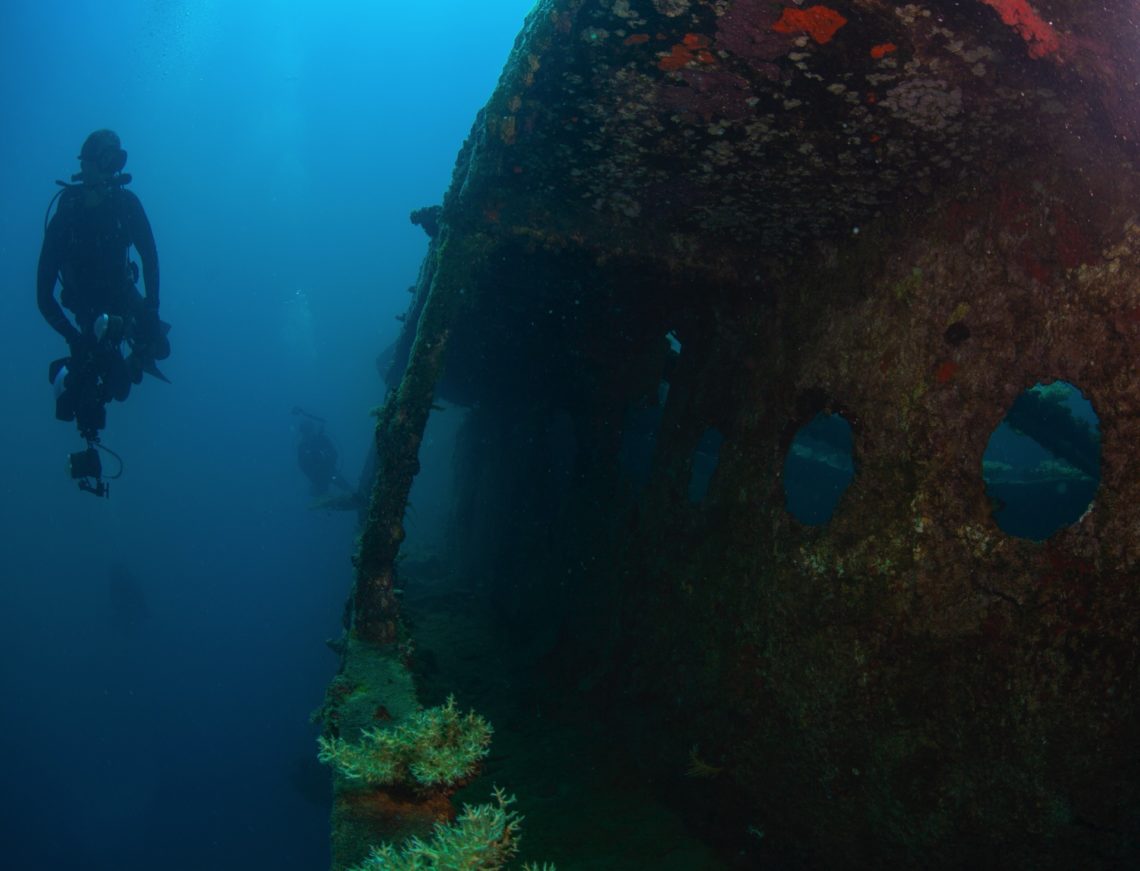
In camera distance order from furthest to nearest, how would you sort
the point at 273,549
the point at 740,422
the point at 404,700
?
the point at 273,549 → the point at 740,422 → the point at 404,700

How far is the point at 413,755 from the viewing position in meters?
3.22

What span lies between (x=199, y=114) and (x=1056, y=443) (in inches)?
8458

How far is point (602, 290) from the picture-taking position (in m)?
5.48

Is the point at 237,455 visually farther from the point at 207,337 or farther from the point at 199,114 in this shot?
the point at 199,114

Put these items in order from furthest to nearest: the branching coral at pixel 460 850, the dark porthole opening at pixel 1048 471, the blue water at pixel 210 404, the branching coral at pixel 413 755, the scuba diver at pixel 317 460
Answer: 1. the blue water at pixel 210 404
2. the scuba diver at pixel 317 460
3. the dark porthole opening at pixel 1048 471
4. the branching coral at pixel 413 755
5. the branching coral at pixel 460 850

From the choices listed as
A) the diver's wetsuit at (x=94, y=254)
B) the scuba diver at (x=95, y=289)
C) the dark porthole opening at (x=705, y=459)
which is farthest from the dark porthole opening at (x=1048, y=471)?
the diver's wetsuit at (x=94, y=254)

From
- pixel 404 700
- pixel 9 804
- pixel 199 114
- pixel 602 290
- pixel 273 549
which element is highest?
pixel 199 114

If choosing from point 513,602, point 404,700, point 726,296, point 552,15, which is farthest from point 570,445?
point 552,15

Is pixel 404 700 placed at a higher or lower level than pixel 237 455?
higher

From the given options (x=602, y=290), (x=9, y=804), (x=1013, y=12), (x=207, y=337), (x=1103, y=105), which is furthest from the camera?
(x=207, y=337)

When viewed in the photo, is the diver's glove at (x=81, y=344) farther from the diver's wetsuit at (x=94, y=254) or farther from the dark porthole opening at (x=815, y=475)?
the dark porthole opening at (x=815, y=475)

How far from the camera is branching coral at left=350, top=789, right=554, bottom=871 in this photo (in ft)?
8.23

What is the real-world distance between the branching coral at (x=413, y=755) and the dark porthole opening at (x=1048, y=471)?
565cm

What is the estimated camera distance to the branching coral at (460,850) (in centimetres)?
251
